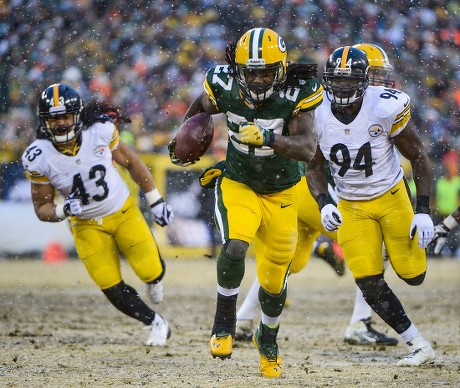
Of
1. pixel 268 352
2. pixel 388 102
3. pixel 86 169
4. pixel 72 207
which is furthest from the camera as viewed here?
pixel 86 169

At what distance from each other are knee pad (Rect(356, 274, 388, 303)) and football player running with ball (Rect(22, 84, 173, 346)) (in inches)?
56.0

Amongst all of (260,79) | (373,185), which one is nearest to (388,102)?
(373,185)

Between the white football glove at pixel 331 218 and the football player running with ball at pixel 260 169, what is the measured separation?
0.62 ft

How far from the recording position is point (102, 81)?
1298 centimetres

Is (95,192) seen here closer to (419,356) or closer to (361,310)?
(361,310)

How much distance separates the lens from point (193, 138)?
467cm

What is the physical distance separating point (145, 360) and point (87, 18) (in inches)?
364

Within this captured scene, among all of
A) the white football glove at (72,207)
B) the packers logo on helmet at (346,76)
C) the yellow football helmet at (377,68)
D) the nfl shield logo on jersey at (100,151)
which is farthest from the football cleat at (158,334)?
the yellow football helmet at (377,68)

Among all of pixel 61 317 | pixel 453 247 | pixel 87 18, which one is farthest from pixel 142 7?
pixel 61 317

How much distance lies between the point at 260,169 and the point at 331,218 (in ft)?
1.63

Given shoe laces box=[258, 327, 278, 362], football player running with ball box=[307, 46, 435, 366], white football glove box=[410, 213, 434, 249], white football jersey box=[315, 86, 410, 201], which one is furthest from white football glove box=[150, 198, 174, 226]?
white football glove box=[410, 213, 434, 249]

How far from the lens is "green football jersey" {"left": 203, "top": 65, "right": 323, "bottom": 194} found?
4.60 meters

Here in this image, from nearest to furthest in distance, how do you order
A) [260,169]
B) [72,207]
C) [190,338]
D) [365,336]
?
[260,169], [72,207], [365,336], [190,338]

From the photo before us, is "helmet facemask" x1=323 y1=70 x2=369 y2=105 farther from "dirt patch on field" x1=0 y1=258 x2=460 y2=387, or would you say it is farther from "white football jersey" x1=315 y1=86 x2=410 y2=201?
"dirt patch on field" x1=0 y1=258 x2=460 y2=387
